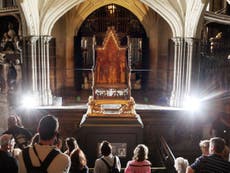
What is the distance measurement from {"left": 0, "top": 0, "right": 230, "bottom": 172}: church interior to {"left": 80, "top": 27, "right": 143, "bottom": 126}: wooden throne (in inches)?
0.9

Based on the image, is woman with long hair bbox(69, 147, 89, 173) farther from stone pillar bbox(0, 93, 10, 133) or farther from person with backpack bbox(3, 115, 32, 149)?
stone pillar bbox(0, 93, 10, 133)

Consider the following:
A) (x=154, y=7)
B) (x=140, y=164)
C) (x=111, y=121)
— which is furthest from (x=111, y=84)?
(x=140, y=164)

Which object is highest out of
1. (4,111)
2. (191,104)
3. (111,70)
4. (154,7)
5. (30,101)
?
(154,7)

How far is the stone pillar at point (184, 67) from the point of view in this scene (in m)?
10.6

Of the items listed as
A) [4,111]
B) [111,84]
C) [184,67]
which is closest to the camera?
[111,84]

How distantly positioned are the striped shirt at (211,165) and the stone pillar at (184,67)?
7.49 meters

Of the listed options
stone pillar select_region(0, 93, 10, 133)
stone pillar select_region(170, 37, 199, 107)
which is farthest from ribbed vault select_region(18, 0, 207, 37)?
stone pillar select_region(0, 93, 10, 133)

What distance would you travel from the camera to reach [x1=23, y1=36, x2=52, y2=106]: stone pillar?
1057 centimetres

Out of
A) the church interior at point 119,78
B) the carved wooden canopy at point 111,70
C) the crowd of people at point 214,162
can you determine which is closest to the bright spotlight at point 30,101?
the church interior at point 119,78

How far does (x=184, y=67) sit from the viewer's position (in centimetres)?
1076

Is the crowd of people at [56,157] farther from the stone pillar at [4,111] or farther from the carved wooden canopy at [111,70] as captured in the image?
the stone pillar at [4,111]

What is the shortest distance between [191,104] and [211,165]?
7478 millimetres

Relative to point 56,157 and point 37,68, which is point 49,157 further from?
point 37,68

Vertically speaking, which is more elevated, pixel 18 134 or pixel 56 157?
pixel 56 157
